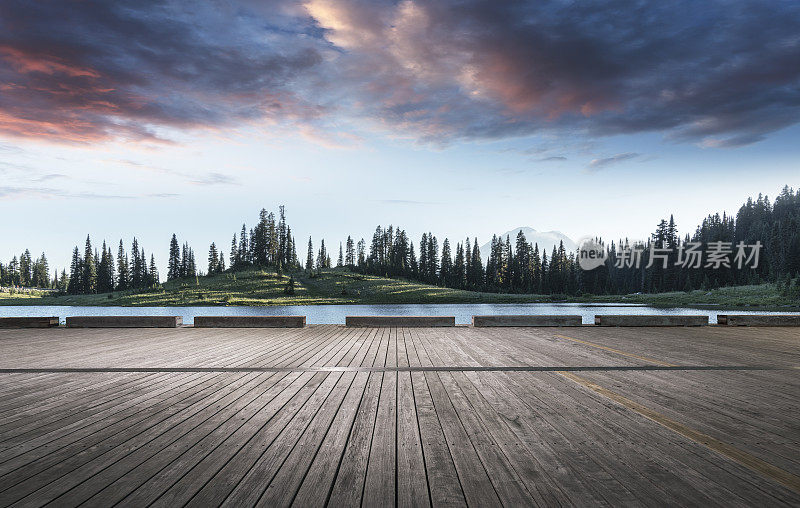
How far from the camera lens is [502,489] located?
287cm

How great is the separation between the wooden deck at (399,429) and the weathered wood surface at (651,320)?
19.5 ft

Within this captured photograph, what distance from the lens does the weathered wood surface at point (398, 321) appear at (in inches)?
562

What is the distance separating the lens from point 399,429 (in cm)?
413

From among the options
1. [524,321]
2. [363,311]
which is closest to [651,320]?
[524,321]

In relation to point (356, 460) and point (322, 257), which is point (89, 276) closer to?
point (322, 257)

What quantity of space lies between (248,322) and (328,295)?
237 feet

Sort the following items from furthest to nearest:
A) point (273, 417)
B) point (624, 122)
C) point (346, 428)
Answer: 1. point (624, 122)
2. point (273, 417)
3. point (346, 428)

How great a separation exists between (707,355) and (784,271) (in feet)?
413

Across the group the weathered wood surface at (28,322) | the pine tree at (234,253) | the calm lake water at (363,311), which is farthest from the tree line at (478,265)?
the weathered wood surface at (28,322)

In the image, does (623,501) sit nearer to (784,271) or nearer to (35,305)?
(35,305)

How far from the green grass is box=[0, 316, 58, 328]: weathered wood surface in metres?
60.5

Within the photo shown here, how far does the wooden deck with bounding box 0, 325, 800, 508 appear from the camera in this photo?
114 inches

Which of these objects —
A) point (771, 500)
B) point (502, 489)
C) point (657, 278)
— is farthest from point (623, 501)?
point (657, 278)

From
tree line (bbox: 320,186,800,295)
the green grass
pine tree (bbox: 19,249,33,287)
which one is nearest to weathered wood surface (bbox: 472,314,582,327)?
the green grass
